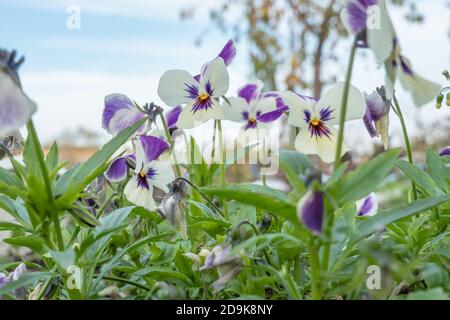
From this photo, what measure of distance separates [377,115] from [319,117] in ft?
0.34

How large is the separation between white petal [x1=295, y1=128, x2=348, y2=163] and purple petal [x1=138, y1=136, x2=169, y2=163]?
0.21 meters

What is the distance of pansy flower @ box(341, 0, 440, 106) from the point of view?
68 centimetres

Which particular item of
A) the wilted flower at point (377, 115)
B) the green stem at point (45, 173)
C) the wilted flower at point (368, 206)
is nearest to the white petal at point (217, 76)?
the wilted flower at point (377, 115)

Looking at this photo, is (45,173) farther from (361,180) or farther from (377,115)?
(377,115)

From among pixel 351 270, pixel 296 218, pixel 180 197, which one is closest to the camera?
pixel 296 218

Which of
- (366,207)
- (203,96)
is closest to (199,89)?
(203,96)

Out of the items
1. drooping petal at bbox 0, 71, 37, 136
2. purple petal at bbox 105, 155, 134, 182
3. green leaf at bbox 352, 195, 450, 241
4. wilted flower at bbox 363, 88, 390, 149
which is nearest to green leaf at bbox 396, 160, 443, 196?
wilted flower at bbox 363, 88, 390, 149

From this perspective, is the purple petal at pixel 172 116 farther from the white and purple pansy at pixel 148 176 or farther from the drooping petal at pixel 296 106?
the drooping petal at pixel 296 106

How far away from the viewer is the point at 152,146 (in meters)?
1.04

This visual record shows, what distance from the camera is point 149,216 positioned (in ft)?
3.44
